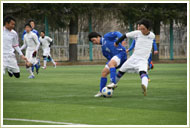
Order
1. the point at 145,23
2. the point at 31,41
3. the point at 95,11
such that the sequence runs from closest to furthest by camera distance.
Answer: the point at 145,23 < the point at 31,41 < the point at 95,11

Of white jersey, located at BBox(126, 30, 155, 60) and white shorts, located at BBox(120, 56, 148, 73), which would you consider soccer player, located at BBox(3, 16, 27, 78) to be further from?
white jersey, located at BBox(126, 30, 155, 60)

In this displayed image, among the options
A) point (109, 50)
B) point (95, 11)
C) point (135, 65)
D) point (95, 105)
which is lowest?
point (95, 105)

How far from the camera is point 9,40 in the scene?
44.5 ft

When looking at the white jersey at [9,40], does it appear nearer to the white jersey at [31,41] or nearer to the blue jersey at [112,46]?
the blue jersey at [112,46]

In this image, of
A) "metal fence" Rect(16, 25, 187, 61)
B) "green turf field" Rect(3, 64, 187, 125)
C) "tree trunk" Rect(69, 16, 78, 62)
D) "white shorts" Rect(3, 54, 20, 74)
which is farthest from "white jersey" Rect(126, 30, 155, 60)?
"metal fence" Rect(16, 25, 187, 61)

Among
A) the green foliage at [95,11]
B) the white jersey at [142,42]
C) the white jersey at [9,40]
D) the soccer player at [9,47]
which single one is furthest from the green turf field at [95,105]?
the green foliage at [95,11]

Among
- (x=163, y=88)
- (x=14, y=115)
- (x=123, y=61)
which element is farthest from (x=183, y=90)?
(x=14, y=115)

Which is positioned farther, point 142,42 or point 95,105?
point 142,42

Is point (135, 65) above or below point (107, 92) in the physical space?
above

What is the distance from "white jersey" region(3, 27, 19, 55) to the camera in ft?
44.3

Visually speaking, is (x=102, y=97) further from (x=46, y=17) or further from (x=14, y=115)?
(x=46, y=17)

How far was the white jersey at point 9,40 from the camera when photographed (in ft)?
44.3

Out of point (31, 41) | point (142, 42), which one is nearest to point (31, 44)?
point (31, 41)

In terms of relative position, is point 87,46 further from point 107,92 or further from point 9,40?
point 107,92
